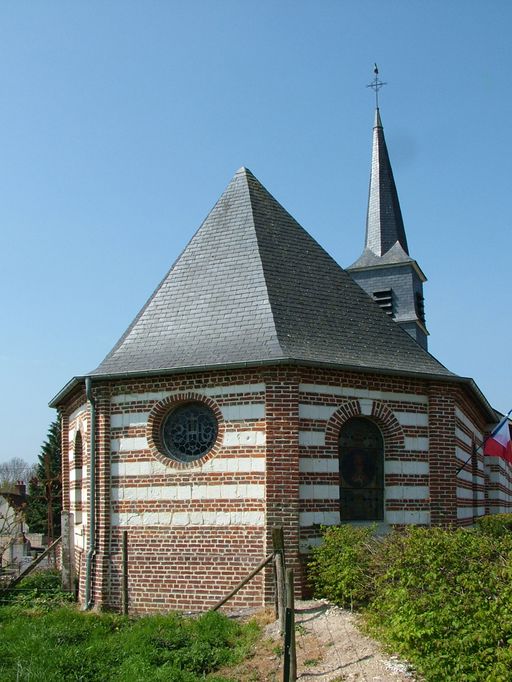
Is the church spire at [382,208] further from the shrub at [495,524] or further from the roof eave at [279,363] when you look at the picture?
the roof eave at [279,363]

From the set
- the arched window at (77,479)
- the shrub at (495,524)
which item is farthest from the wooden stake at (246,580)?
the shrub at (495,524)

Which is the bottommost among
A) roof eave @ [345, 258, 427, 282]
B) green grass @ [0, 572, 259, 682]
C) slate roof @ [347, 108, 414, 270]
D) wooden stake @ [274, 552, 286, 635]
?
green grass @ [0, 572, 259, 682]

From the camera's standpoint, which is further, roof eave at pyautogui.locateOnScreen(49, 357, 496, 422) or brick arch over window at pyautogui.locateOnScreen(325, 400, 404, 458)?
brick arch over window at pyautogui.locateOnScreen(325, 400, 404, 458)

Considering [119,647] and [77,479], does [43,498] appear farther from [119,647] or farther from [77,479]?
[119,647]

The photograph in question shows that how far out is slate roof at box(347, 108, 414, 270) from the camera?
2700 centimetres

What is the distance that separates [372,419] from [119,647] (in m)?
5.73

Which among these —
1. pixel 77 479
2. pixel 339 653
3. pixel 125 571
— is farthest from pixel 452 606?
pixel 77 479

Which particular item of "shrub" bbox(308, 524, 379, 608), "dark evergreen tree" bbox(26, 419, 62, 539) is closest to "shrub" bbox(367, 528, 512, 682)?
"shrub" bbox(308, 524, 379, 608)

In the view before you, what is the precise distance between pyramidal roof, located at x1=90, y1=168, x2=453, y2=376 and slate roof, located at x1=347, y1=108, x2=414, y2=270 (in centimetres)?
1136

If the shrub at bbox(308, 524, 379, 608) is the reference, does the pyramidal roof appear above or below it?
above

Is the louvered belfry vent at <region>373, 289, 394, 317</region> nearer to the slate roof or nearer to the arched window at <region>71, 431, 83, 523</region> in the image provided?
the slate roof

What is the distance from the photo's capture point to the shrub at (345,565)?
10938 mm

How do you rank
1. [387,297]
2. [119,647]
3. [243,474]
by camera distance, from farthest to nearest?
[387,297] < [243,474] < [119,647]

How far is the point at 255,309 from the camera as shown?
1365 centimetres
